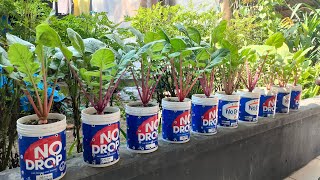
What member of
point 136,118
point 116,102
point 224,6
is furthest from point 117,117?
point 224,6

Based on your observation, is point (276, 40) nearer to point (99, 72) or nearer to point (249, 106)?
point (249, 106)

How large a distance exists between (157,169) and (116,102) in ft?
1.30

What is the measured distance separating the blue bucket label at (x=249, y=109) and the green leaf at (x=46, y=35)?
1021 mm

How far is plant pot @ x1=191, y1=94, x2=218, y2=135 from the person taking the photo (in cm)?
120

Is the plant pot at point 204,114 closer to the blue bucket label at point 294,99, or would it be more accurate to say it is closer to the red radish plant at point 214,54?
the red radish plant at point 214,54

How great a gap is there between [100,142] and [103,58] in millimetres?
266

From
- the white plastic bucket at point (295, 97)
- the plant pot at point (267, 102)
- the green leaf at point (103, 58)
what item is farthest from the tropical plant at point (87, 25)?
the white plastic bucket at point (295, 97)

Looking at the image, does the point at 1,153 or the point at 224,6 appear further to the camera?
the point at 224,6

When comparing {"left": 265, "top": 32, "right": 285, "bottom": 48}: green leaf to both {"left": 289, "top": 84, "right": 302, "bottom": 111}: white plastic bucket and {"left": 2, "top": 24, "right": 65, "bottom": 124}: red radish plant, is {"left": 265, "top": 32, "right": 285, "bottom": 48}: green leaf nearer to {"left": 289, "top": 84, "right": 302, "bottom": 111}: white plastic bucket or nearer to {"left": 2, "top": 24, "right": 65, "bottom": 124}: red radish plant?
{"left": 289, "top": 84, "right": 302, "bottom": 111}: white plastic bucket

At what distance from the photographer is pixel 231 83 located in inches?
54.5

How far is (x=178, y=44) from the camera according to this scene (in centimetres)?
102

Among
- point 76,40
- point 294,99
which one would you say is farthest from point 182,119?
point 294,99

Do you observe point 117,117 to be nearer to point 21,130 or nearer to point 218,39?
point 21,130

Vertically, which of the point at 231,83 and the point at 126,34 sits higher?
the point at 126,34
